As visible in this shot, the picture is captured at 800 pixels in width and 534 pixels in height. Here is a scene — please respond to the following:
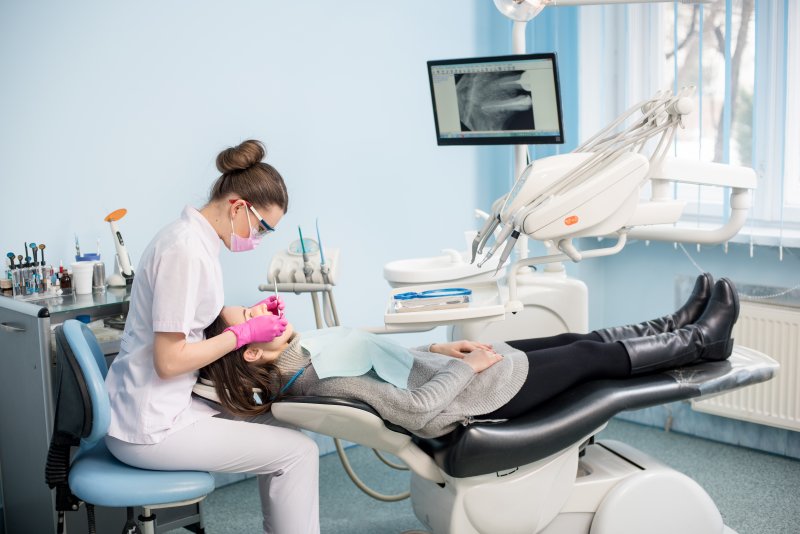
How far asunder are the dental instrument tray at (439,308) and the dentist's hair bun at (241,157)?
0.49 meters

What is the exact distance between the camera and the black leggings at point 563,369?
6.44 feet

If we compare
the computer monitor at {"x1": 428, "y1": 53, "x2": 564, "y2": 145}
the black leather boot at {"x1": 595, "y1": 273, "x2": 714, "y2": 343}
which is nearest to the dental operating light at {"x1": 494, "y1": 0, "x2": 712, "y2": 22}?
the computer monitor at {"x1": 428, "y1": 53, "x2": 564, "y2": 145}

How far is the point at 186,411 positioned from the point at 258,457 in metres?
0.18

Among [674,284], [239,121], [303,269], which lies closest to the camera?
[303,269]

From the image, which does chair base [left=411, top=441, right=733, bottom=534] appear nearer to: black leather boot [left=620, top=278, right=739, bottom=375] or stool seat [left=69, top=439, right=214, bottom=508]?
black leather boot [left=620, top=278, right=739, bottom=375]

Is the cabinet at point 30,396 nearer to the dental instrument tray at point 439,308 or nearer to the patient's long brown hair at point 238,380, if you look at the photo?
the patient's long brown hair at point 238,380

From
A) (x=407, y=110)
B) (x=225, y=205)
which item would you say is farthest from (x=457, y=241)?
(x=225, y=205)

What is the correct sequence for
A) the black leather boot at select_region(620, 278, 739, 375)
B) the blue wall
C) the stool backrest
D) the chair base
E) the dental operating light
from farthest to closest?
the blue wall
the dental operating light
the black leather boot at select_region(620, 278, 739, 375)
the chair base
the stool backrest

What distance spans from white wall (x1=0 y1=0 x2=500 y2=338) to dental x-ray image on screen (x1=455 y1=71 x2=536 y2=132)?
2.13ft

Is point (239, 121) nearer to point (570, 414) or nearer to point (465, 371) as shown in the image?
point (465, 371)

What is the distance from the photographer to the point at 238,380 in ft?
6.13

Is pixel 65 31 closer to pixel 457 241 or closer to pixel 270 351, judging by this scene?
pixel 270 351

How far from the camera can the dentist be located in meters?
1.74

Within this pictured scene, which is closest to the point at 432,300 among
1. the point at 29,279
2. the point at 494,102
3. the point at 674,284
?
the point at 494,102
